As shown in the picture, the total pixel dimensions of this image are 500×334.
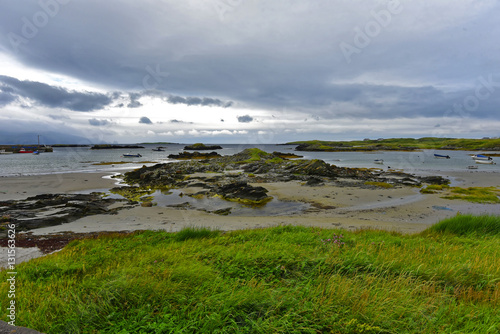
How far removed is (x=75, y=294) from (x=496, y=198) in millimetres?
32510

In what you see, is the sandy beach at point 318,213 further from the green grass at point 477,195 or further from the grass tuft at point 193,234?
the grass tuft at point 193,234

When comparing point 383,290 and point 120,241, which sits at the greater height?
point 383,290

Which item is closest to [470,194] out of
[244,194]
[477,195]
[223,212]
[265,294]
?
[477,195]

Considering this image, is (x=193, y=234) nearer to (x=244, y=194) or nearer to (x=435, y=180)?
(x=244, y=194)

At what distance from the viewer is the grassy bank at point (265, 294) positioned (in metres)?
3.21

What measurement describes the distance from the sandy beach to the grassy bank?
734 cm

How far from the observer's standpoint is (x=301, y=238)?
26.2 ft

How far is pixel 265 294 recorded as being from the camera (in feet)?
12.2

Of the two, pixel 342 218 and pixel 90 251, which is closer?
pixel 90 251

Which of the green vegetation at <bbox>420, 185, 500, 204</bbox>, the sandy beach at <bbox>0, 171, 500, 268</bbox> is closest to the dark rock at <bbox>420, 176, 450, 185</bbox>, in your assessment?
the green vegetation at <bbox>420, 185, 500, 204</bbox>

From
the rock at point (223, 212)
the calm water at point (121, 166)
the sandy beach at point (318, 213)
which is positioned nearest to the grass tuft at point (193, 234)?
the sandy beach at point (318, 213)

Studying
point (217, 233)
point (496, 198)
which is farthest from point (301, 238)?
point (496, 198)

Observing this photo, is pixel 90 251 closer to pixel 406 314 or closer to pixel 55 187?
pixel 406 314

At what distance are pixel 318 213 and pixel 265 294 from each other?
1507 cm
